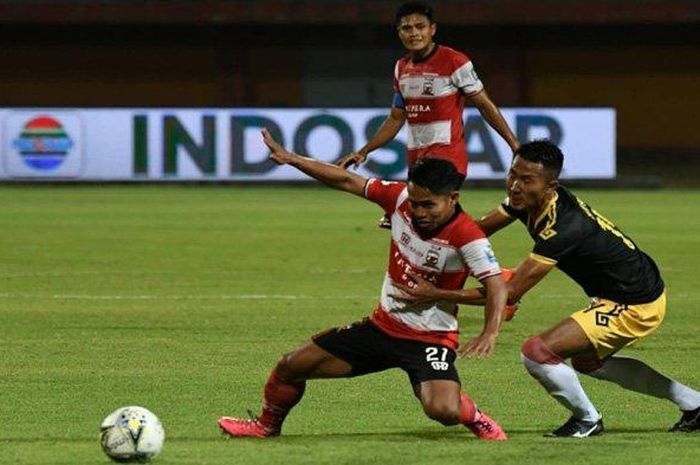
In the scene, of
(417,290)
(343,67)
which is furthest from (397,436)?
(343,67)

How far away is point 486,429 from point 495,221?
4.11 feet

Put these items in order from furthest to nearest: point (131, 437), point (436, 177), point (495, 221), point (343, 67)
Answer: point (343, 67) → point (495, 221) → point (436, 177) → point (131, 437)

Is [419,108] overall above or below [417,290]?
above

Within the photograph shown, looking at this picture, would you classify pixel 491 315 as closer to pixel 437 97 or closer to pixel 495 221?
pixel 495 221

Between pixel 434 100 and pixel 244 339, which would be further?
pixel 244 339

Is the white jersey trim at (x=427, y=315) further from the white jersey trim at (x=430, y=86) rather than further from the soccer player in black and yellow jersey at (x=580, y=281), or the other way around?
the white jersey trim at (x=430, y=86)

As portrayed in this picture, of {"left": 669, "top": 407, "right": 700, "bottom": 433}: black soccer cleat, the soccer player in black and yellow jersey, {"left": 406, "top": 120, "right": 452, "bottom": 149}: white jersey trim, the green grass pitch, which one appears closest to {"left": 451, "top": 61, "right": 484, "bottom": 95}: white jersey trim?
{"left": 406, "top": 120, "right": 452, "bottom": 149}: white jersey trim

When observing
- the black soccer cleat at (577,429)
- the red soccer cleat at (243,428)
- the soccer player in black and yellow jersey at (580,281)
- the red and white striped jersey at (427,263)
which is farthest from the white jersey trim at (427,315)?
the red soccer cleat at (243,428)

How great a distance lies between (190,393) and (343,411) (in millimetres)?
1011

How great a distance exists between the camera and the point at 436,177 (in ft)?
25.0

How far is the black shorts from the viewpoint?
26.0 ft

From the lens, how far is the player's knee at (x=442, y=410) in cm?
773

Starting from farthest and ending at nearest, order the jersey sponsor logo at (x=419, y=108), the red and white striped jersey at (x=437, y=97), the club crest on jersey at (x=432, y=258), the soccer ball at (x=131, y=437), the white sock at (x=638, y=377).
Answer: the jersey sponsor logo at (x=419, y=108) < the red and white striped jersey at (x=437, y=97) < the white sock at (x=638, y=377) < the club crest on jersey at (x=432, y=258) < the soccer ball at (x=131, y=437)

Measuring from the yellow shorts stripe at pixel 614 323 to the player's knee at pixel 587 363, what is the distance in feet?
0.47
